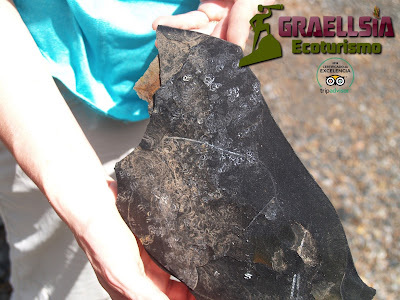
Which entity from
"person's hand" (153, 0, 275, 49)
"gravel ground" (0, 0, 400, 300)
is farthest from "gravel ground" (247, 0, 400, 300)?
"person's hand" (153, 0, 275, 49)

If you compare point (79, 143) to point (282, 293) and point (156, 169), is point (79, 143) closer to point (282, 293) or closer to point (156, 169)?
point (156, 169)

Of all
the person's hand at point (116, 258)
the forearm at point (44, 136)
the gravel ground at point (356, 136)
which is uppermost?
the forearm at point (44, 136)

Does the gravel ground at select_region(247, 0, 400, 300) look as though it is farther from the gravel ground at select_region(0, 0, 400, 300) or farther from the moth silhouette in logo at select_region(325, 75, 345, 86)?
the moth silhouette in logo at select_region(325, 75, 345, 86)

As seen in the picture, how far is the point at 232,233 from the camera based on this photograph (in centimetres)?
111

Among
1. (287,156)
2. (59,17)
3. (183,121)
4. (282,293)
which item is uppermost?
(59,17)

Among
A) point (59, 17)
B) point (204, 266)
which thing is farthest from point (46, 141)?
point (204, 266)

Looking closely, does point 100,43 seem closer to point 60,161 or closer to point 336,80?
point 60,161

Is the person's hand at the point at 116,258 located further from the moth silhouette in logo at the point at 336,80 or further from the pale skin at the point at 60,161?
the moth silhouette in logo at the point at 336,80

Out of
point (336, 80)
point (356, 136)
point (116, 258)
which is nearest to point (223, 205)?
point (116, 258)

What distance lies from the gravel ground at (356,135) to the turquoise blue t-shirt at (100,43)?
1982 millimetres

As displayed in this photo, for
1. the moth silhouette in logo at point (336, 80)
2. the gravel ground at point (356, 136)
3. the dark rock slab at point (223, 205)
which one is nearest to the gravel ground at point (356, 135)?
the gravel ground at point (356, 136)

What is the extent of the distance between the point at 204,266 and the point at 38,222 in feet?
2.22

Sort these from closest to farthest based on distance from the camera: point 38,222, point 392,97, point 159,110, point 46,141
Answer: point 46,141, point 159,110, point 38,222, point 392,97

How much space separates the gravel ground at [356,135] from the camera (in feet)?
9.12
